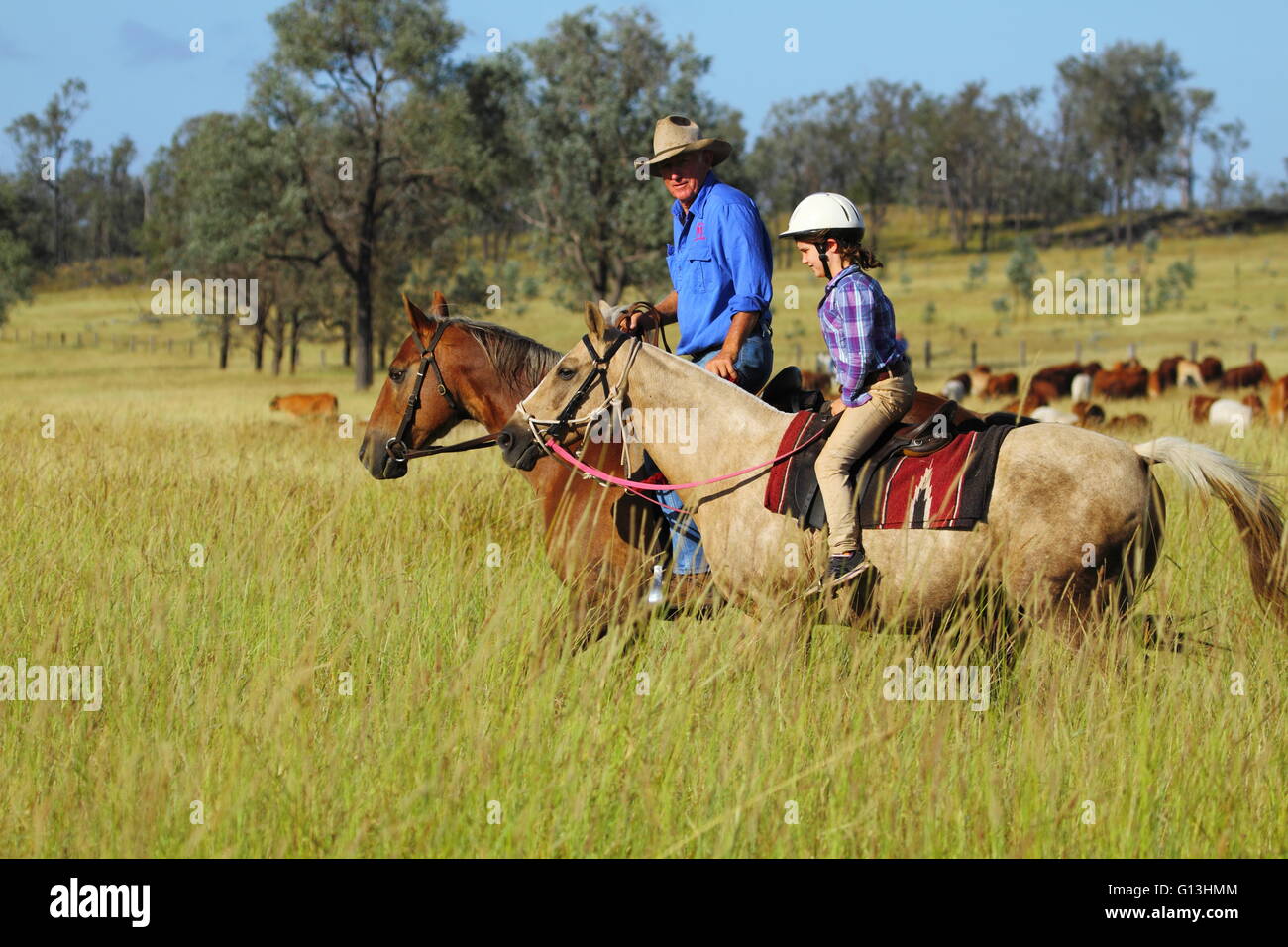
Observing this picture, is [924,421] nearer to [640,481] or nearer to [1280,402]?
[640,481]

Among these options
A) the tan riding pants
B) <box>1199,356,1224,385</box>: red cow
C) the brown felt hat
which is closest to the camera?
the tan riding pants

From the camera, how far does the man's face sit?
19.2 ft

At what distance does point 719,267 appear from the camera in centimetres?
573

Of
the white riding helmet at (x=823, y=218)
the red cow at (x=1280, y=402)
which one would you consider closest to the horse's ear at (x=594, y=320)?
the white riding helmet at (x=823, y=218)

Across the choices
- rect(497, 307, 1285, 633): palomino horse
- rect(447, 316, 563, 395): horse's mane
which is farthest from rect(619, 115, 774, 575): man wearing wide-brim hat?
rect(447, 316, 563, 395): horse's mane

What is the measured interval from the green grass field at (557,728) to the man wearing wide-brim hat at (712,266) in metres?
1.24

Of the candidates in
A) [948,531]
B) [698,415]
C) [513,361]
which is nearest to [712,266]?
[698,415]

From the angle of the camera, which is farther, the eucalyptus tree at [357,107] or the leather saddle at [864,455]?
the eucalyptus tree at [357,107]

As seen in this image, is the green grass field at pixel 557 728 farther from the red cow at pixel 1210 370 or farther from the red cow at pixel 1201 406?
the red cow at pixel 1210 370

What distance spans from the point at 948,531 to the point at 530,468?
1806mm

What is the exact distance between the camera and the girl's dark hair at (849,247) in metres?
4.89

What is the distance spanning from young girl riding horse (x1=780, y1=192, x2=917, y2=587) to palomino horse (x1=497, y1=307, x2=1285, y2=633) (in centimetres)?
12

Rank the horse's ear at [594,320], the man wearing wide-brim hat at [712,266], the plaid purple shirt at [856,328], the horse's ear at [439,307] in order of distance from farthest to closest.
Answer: the horse's ear at [439,307], the man wearing wide-brim hat at [712,266], the horse's ear at [594,320], the plaid purple shirt at [856,328]

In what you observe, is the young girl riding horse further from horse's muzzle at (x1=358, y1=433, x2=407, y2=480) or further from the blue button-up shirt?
horse's muzzle at (x1=358, y1=433, x2=407, y2=480)
